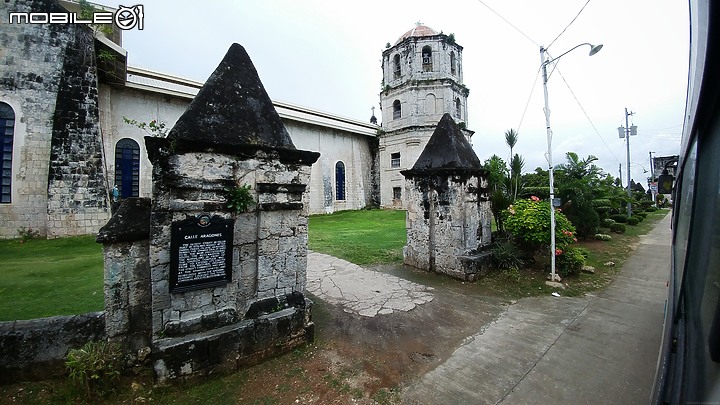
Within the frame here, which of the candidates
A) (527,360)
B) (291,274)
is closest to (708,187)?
(527,360)

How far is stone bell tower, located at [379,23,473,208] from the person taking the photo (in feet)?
75.4

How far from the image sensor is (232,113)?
3.52 metres

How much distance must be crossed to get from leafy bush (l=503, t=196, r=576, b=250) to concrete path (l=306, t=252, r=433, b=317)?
3.01 m

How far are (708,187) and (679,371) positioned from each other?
1.03 metres

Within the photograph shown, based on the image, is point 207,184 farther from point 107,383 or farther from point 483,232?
point 483,232

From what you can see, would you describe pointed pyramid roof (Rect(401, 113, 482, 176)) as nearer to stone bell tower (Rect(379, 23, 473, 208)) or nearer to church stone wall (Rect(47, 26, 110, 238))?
church stone wall (Rect(47, 26, 110, 238))

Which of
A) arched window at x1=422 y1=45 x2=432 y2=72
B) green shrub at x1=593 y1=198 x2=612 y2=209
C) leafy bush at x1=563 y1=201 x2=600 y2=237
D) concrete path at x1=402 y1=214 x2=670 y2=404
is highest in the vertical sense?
arched window at x1=422 y1=45 x2=432 y2=72

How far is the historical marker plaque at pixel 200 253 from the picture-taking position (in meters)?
2.94

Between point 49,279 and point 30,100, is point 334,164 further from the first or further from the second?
point 49,279

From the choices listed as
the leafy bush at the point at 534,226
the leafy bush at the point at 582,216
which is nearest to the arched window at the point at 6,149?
the leafy bush at the point at 534,226

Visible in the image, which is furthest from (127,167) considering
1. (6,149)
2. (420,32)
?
(420,32)

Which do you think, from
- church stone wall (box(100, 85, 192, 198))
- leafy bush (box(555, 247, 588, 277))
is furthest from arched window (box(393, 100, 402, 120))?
leafy bush (box(555, 247, 588, 277))

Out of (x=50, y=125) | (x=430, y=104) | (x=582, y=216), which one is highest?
(x=430, y=104)

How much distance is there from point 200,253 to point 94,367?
1397 mm
